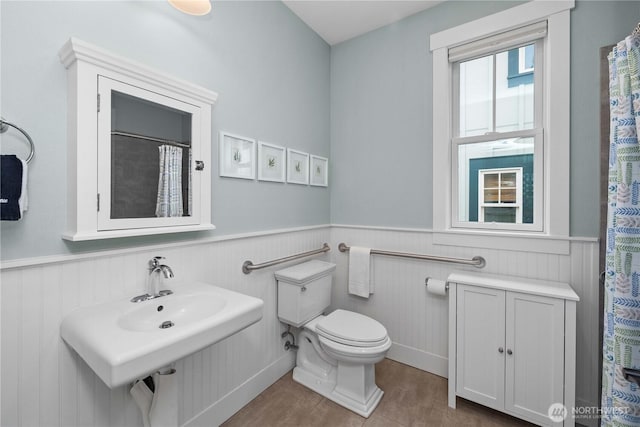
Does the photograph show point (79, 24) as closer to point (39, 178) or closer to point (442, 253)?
point (39, 178)

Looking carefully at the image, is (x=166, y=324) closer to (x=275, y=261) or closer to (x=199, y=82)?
(x=275, y=261)

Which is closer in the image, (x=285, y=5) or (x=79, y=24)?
(x=79, y=24)

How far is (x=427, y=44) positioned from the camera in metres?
2.05

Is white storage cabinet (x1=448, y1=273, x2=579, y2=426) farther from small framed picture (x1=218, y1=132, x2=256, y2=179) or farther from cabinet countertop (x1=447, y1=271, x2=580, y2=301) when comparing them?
small framed picture (x1=218, y1=132, x2=256, y2=179)

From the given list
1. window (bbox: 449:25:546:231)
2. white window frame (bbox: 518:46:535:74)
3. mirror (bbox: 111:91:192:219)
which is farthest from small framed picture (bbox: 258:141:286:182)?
white window frame (bbox: 518:46:535:74)

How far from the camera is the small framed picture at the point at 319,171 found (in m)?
2.29

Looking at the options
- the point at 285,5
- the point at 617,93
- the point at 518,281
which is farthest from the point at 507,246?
the point at 285,5

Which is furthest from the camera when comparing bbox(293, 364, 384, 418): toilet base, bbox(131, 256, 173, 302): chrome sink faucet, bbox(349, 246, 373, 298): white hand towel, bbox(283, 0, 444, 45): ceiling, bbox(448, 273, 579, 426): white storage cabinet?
bbox(349, 246, 373, 298): white hand towel

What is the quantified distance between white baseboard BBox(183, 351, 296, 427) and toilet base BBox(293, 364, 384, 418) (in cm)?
17

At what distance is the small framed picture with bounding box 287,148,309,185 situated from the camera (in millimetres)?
2046

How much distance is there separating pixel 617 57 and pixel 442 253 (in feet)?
4.33

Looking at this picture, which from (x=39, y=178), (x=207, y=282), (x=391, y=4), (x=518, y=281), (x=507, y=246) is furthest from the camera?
(x=391, y=4)

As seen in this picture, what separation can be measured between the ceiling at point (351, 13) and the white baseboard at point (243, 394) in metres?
2.56

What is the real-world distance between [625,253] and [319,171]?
185 cm
